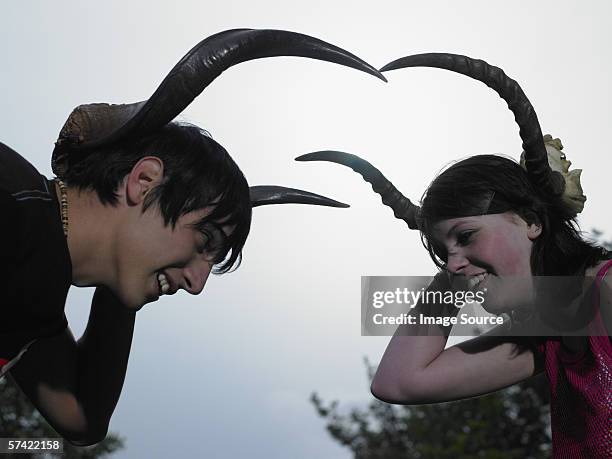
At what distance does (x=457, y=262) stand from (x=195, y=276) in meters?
1.02

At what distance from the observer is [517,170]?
11.2 ft

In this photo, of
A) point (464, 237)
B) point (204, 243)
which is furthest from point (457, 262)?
point (204, 243)

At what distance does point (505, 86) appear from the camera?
10.2 ft

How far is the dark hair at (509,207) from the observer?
332 cm

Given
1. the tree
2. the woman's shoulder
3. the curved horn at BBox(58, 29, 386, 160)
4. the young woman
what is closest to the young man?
the curved horn at BBox(58, 29, 386, 160)

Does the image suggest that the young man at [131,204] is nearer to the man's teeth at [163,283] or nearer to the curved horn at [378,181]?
the man's teeth at [163,283]

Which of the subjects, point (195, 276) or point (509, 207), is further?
point (509, 207)

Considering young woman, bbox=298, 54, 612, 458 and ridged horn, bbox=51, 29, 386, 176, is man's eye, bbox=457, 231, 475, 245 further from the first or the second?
ridged horn, bbox=51, 29, 386, 176

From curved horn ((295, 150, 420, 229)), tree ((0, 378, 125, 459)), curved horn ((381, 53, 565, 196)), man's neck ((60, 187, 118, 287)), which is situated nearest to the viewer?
man's neck ((60, 187, 118, 287))

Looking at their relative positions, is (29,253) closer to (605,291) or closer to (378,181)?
(378,181)

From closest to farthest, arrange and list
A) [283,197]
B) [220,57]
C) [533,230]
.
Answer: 1. [220,57]
2. [283,197]
3. [533,230]

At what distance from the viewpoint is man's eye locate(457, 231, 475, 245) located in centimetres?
327

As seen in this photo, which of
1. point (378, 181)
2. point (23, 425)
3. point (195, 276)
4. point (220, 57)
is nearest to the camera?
point (220, 57)

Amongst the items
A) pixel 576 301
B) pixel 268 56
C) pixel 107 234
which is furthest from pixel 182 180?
pixel 576 301
